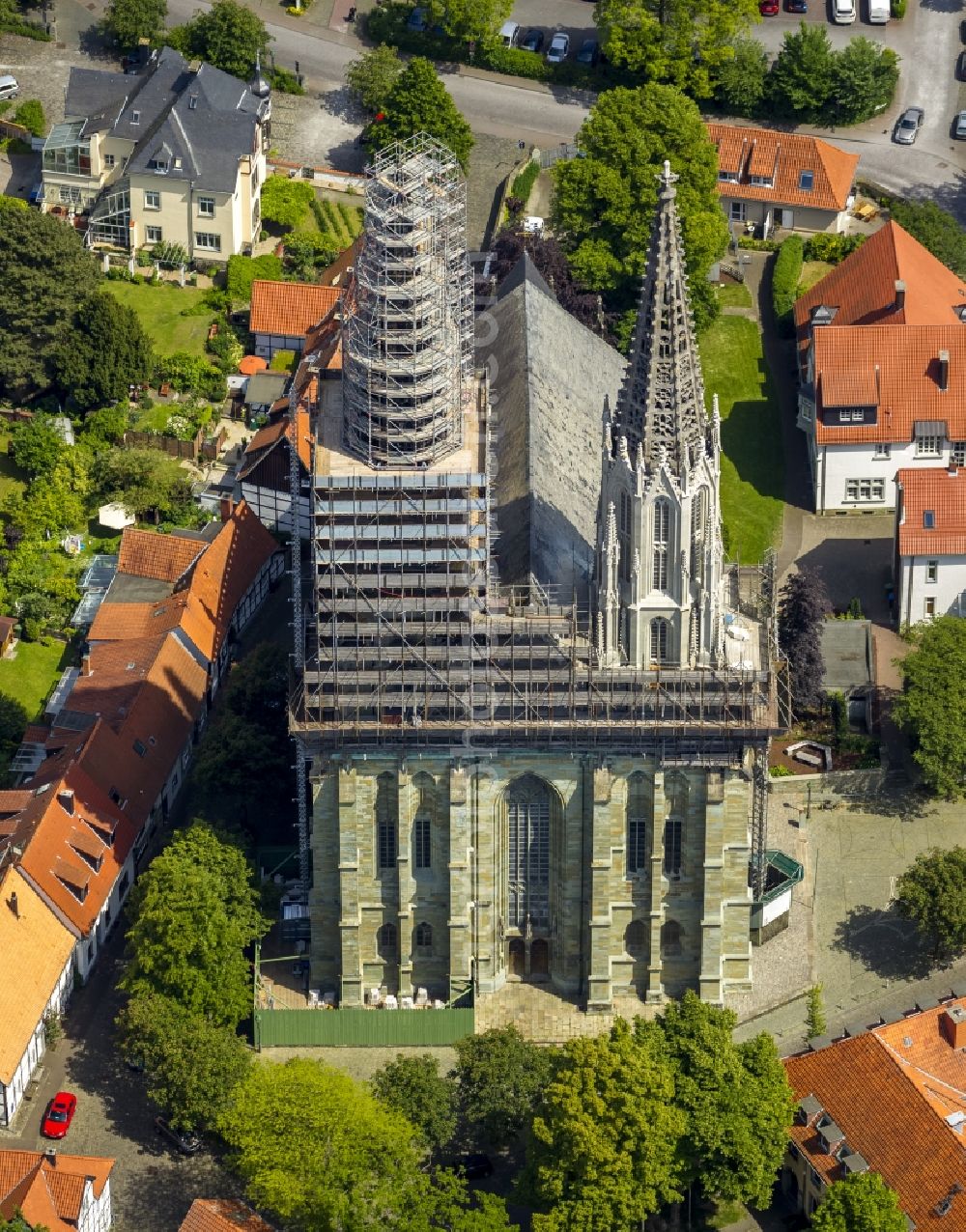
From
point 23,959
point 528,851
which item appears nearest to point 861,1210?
point 528,851

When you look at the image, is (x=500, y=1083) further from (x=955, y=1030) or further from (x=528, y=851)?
(x=955, y=1030)

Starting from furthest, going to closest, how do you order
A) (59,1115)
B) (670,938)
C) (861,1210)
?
(670,938), (59,1115), (861,1210)

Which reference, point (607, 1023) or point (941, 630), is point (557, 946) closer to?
point (607, 1023)

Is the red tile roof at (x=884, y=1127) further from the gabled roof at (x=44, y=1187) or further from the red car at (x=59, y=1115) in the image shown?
the red car at (x=59, y=1115)

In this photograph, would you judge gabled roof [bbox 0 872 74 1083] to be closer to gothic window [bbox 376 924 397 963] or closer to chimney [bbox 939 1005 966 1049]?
gothic window [bbox 376 924 397 963]

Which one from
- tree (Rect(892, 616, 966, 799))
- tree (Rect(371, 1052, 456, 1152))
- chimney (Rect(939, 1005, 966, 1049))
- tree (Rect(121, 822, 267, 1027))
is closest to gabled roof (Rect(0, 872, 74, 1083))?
tree (Rect(121, 822, 267, 1027))

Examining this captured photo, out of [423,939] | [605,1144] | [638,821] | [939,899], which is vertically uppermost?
[638,821]
